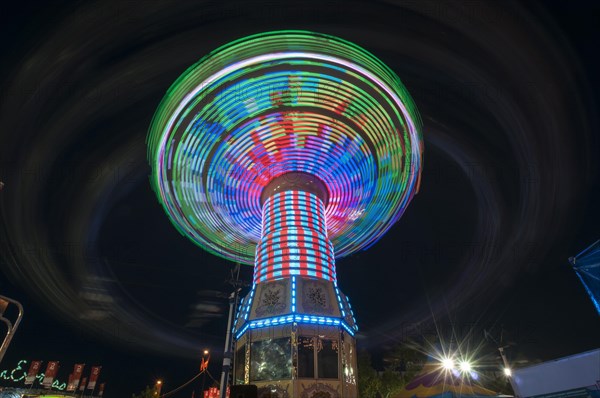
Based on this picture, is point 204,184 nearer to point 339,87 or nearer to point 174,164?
point 174,164

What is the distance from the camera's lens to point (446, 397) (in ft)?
48.6

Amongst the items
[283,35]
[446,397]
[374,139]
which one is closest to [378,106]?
[374,139]

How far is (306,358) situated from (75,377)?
168 feet

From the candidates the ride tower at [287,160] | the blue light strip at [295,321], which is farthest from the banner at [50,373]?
the blue light strip at [295,321]

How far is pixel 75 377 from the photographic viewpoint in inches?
2044

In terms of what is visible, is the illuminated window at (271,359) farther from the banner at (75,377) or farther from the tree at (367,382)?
the banner at (75,377)

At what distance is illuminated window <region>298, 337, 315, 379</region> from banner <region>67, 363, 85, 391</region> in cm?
5042

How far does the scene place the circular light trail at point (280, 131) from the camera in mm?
23281

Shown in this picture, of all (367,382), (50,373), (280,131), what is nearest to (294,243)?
(280,131)

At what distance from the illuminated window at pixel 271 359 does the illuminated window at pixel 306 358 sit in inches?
19.2

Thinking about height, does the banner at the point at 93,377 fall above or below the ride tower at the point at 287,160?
below

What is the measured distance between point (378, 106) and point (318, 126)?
173 inches

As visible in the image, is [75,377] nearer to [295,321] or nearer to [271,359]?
[271,359]

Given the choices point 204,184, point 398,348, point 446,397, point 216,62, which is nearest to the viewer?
point 446,397
